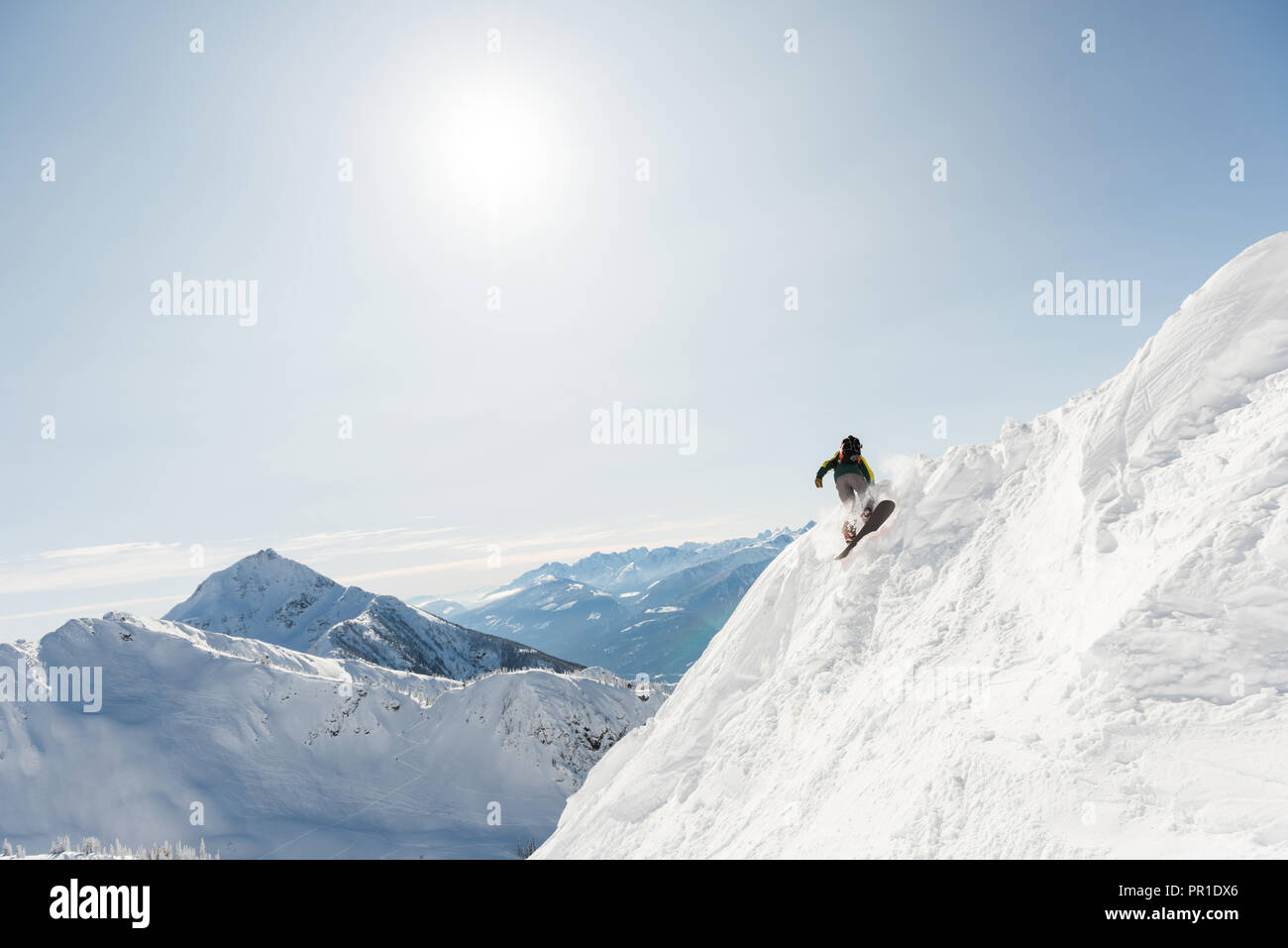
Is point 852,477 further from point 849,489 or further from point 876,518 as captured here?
point 876,518

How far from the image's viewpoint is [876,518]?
13719 millimetres

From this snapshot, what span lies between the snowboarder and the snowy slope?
295ft

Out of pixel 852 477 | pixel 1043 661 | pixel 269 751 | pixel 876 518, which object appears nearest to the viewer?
pixel 1043 661

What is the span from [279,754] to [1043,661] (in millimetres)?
133002

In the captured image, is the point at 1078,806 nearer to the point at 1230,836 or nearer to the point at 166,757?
the point at 1230,836

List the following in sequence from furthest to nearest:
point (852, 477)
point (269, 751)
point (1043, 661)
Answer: point (269, 751), point (852, 477), point (1043, 661)

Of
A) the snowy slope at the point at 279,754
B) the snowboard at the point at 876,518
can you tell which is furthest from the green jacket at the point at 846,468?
the snowy slope at the point at 279,754

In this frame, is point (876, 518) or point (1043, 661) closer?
point (1043, 661)

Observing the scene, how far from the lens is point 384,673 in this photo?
154 m

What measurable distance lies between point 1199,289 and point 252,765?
136 meters

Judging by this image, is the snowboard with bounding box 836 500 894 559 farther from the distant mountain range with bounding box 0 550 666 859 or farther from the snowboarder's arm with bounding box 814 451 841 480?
the distant mountain range with bounding box 0 550 666 859

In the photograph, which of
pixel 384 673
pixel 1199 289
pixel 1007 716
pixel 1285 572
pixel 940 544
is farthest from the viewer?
pixel 384 673

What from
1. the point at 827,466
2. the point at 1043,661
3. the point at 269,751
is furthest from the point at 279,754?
the point at 1043,661
